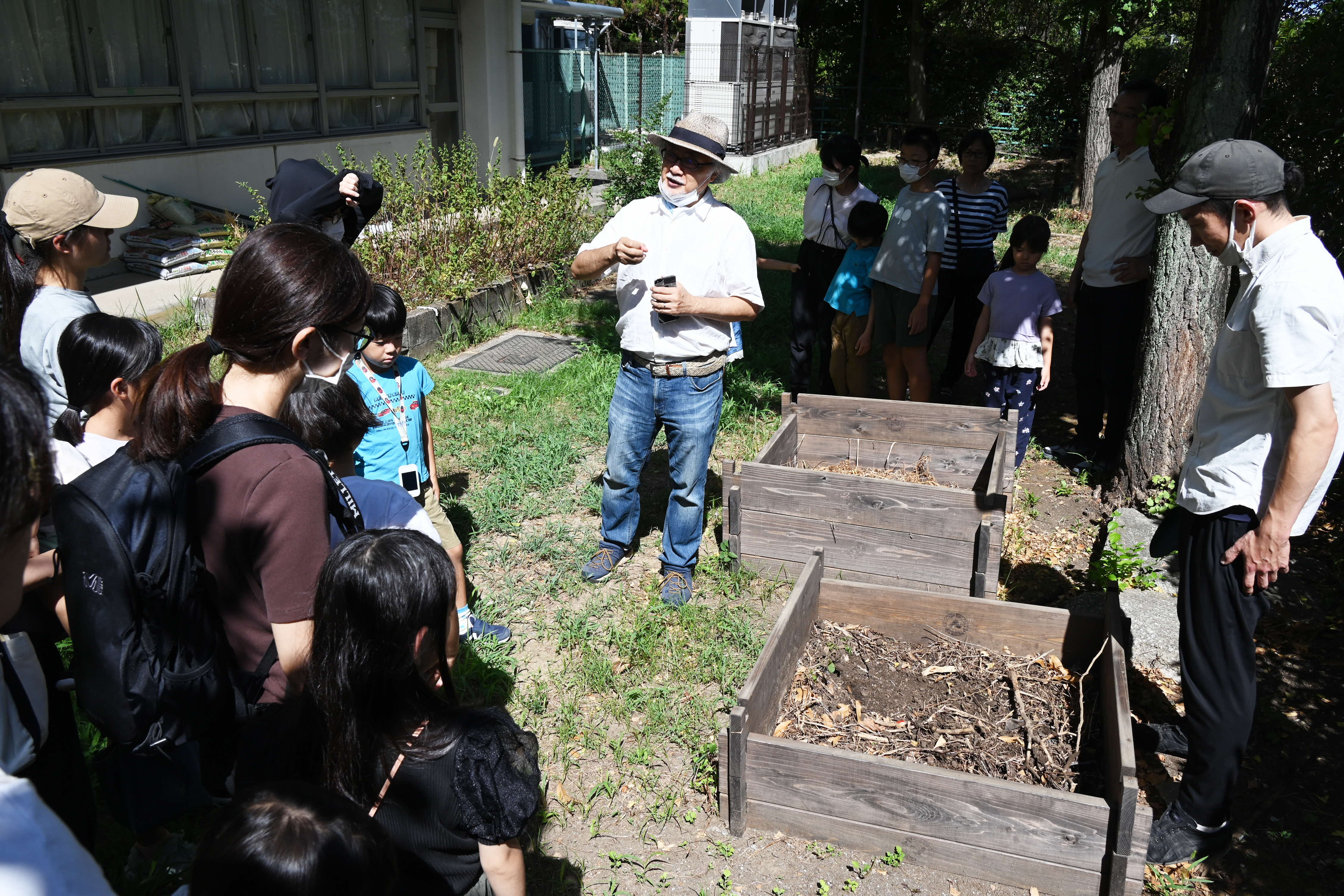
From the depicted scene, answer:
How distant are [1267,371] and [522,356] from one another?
6319 millimetres

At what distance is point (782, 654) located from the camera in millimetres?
3371

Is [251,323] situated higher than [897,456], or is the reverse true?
[251,323]

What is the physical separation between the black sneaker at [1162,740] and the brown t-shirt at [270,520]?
297cm

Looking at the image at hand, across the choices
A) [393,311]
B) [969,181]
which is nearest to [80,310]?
[393,311]

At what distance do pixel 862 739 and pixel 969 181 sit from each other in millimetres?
4364

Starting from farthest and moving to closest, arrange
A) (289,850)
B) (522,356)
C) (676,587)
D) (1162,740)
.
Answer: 1. (522,356)
2. (676,587)
3. (1162,740)
4. (289,850)

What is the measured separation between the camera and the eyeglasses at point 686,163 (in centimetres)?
404

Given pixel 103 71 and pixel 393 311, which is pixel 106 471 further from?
pixel 103 71

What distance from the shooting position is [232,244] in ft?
27.4

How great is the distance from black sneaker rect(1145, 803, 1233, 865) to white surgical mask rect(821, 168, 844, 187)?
4308 mm

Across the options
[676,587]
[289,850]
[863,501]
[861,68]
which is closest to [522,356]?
[676,587]

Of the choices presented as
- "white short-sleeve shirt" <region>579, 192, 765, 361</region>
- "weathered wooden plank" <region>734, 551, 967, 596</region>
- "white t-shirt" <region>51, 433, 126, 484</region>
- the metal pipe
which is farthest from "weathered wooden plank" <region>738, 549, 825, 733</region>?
the metal pipe

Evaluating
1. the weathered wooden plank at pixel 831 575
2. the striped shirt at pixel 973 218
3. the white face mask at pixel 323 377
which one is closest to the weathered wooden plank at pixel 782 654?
the weathered wooden plank at pixel 831 575

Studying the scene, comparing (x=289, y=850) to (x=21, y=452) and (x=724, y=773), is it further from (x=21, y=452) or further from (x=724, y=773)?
(x=724, y=773)
